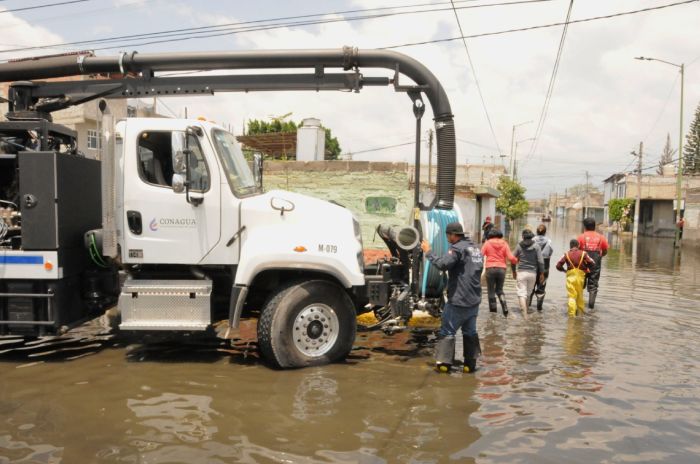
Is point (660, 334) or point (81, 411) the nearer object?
point (81, 411)

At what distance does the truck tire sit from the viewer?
6367mm

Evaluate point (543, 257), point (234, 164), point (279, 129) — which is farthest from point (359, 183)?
point (279, 129)

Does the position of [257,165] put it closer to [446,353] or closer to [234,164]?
[234,164]

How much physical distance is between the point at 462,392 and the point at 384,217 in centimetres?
1049

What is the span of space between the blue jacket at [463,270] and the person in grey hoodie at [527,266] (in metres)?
3.85

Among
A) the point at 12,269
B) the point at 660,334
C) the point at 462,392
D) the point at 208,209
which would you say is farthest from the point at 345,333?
the point at 660,334

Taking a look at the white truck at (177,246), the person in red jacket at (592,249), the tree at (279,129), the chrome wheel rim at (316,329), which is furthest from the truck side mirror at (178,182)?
the tree at (279,129)

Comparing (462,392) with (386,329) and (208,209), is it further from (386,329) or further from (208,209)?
(208,209)

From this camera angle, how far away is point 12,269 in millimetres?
6355

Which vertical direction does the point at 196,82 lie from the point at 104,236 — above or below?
above

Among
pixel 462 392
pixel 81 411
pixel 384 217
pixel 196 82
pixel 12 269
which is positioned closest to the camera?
pixel 81 411

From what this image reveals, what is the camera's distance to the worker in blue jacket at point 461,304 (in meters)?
6.49

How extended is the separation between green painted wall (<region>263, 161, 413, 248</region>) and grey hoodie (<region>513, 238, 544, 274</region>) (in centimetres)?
587

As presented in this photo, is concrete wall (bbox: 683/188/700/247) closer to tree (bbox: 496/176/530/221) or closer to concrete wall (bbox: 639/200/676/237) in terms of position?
concrete wall (bbox: 639/200/676/237)
